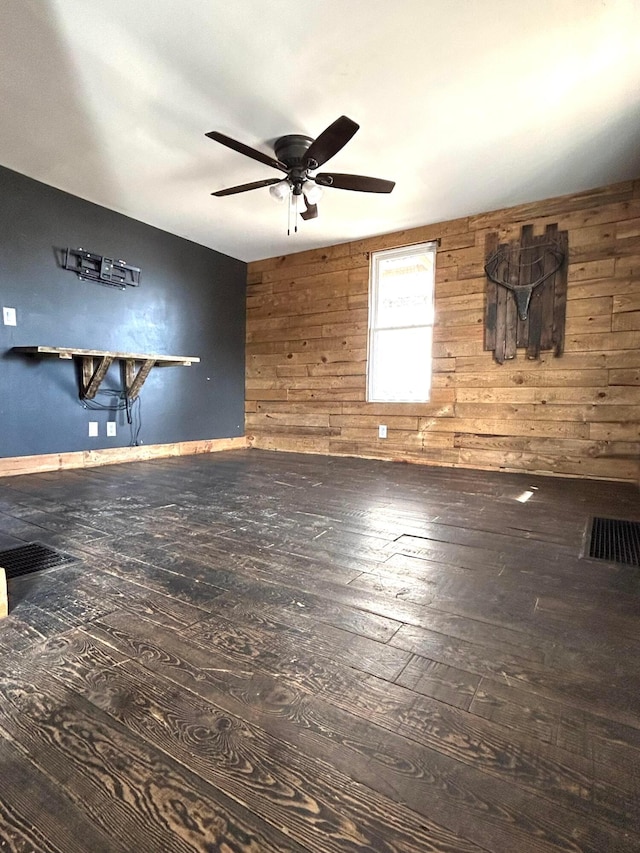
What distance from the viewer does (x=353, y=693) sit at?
35.7 inches

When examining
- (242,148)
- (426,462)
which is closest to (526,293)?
(426,462)

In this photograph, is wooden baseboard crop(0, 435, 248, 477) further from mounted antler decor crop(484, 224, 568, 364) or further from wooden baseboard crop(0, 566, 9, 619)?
mounted antler decor crop(484, 224, 568, 364)

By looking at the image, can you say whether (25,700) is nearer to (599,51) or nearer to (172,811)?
(172,811)

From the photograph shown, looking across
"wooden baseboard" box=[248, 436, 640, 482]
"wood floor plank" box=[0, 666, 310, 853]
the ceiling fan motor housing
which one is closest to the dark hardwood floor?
"wood floor plank" box=[0, 666, 310, 853]

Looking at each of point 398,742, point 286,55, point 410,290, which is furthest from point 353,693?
point 410,290

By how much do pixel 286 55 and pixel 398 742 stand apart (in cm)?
Answer: 274

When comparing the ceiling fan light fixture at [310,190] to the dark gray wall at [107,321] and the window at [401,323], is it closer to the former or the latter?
the window at [401,323]

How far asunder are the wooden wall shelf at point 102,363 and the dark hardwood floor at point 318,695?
5.86 ft

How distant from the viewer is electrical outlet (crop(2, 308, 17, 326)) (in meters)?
3.19

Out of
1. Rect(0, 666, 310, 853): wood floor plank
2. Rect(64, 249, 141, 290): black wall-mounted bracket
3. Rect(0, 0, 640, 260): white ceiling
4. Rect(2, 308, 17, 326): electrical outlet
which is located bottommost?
Rect(0, 666, 310, 853): wood floor plank

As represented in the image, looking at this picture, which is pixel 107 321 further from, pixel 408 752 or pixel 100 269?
pixel 408 752

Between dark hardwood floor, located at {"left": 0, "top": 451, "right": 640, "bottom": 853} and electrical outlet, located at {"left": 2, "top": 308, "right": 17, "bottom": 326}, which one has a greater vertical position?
electrical outlet, located at {"left": 2, "top": 308, "right": 17, "bottom": 326}

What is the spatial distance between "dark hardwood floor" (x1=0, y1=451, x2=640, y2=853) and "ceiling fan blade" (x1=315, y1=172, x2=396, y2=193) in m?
2.22

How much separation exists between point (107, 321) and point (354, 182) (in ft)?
8.30
